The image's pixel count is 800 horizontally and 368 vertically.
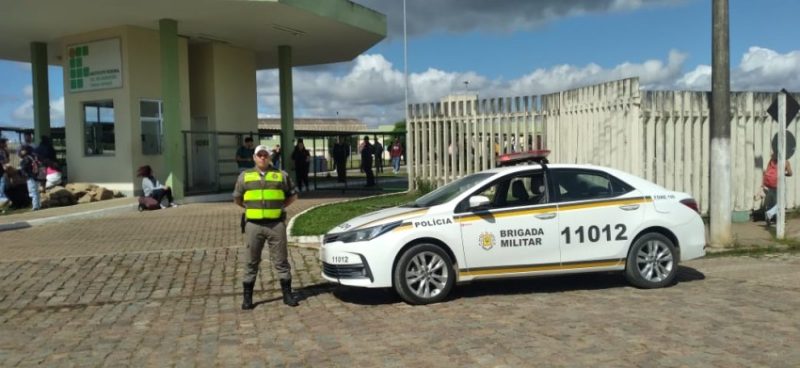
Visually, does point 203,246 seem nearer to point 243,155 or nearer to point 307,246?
point 307,246

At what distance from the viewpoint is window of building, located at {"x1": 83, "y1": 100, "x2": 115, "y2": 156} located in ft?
58.7

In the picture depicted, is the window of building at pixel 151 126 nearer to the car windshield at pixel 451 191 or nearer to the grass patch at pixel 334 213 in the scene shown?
the grass patch at pixel 334 213

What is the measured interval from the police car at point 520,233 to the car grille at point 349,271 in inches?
0.4

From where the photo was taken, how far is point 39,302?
7586 millimetres

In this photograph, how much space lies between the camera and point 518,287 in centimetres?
788

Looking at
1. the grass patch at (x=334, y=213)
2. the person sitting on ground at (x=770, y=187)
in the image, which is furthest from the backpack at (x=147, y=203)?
the person sitting on ground at (x=770, y=187)

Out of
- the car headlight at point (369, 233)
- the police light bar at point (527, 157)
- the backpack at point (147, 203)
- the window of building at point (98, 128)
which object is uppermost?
the window of building at point (98, 128)

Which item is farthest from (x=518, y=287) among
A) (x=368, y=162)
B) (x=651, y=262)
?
(x=368, y=162)

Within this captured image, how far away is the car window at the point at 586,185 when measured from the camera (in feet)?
24.7

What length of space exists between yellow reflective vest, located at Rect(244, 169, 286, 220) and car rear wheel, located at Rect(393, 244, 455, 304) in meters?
1.42

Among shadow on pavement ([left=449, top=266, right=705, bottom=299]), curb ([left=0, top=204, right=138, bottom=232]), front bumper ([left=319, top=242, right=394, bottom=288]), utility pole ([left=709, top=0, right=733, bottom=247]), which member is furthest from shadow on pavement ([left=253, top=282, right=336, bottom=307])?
curb ([left=0, top=204, right=138, bottom=232])

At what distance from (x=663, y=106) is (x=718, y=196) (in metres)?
2.57

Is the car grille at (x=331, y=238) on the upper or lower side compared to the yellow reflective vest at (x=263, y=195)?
lower

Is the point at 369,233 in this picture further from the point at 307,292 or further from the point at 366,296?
the point at 307,292
